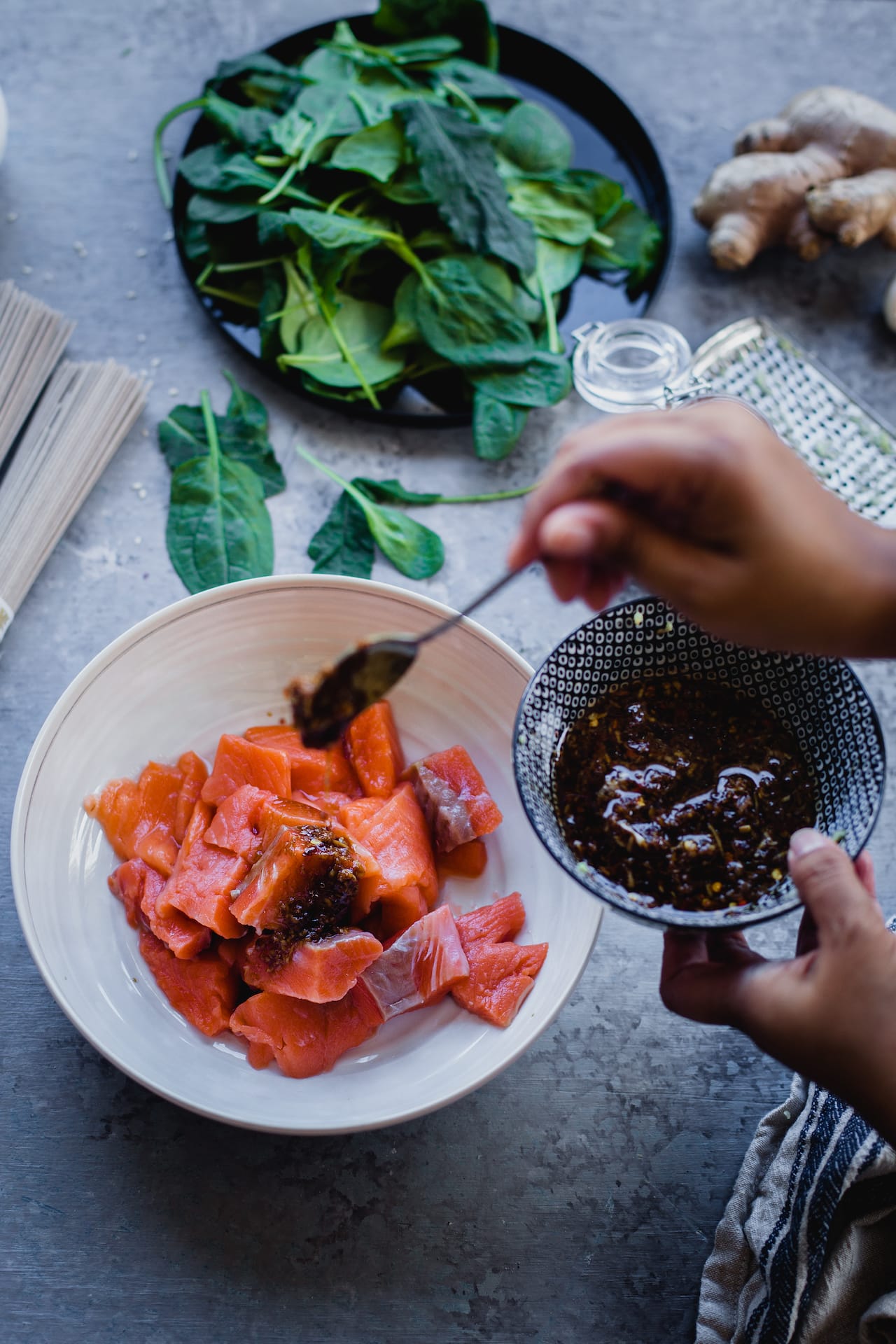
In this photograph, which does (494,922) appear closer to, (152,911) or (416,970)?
(416,970)

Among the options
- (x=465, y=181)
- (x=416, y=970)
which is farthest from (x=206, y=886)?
(x=465, y=181)

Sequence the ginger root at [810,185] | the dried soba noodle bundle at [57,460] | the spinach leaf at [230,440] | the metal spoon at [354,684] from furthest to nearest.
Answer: the ginger root at [810,185] < the spinach leaf at [230,440] < the dried soba noodle bundle at [57,460] < the metal spoon at [354,684]

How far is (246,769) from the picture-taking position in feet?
5.22

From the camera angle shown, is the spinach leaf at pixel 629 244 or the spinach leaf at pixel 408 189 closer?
the spinach leaf at pixel 408 189

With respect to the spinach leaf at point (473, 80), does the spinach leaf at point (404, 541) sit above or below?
below

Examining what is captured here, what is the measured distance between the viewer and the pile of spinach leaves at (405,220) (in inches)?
74.4

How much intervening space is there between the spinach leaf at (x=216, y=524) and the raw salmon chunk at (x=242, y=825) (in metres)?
0.48

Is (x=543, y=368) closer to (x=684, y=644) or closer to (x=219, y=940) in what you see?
(x=684, y=644)

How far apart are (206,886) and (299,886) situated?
0.15 metres

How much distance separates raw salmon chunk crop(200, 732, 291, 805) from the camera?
1.58 meters

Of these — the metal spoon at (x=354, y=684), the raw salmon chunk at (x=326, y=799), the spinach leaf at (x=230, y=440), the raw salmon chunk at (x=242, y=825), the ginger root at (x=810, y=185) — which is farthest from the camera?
the ginger root at (x=810, y=185)

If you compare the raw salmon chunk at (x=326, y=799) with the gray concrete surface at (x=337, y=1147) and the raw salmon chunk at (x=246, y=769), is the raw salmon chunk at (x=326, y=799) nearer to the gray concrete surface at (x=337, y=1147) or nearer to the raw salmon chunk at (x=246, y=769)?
the raw salmon chunk at (x=246, y=769)

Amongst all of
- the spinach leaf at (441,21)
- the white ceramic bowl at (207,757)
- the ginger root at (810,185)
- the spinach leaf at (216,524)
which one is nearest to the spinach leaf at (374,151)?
the spinach leaf at (441,21)

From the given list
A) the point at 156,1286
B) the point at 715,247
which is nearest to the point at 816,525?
the point at 715,247
